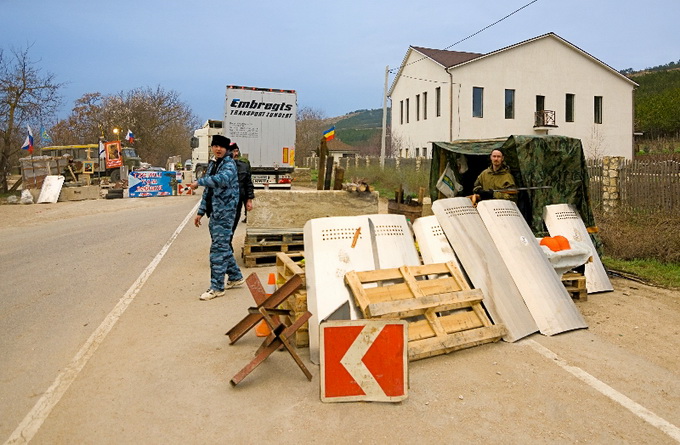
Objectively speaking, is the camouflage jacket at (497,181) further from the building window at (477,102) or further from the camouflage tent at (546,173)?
the building window at (477,102)

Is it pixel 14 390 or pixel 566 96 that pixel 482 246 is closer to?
pixel 14 390

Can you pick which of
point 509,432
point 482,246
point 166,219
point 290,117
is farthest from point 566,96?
point 509,432

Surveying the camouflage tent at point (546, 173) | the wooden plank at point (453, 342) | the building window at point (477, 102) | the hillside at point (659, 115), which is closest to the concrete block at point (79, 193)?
the camouflage tent at point (546, 173)

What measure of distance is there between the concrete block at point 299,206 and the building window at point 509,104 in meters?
29.4

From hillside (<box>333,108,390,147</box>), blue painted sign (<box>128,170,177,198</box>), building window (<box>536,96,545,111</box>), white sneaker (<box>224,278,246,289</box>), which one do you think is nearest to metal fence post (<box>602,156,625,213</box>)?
white sneaker (<box>224,278,246,289</box>)

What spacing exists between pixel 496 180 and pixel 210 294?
14.0 ft

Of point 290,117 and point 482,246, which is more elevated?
point 290,117

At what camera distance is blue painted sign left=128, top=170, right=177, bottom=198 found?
25.7 m

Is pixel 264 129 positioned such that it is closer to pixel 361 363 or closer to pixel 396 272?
pixel 396 272

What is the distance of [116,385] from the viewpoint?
4.07m

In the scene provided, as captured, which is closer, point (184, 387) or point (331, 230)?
point (184, 387)

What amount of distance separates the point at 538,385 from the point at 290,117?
50.5ft

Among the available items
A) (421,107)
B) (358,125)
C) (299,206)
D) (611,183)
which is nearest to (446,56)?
(421,107)

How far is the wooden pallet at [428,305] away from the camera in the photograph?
453cm
